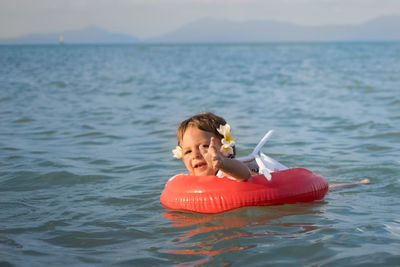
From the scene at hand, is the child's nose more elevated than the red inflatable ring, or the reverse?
the child's nose

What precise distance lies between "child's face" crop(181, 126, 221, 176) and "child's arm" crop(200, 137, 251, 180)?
0.13m

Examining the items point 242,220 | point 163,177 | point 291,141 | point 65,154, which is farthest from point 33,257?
point 291,141

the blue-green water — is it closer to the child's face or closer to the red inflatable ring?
the red inflatable ring

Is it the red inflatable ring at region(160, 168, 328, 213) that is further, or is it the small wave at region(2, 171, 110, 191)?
the small wave at region(2, 171, 110, 191)

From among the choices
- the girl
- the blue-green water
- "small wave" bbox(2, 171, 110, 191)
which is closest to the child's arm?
the girl

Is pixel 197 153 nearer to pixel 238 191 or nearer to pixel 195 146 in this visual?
pixel 195 146

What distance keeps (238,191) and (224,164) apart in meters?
0.48

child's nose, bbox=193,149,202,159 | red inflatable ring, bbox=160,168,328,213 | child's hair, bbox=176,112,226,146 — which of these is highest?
child's hair, bbox=176,112,226,146

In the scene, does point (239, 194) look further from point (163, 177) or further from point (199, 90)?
point (199, 90)

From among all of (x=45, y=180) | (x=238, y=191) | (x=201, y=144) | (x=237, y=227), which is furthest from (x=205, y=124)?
(x=45, y=180)

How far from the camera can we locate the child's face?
4137mm

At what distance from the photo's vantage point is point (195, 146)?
4133mm

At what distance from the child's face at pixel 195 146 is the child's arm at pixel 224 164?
0.41 ft

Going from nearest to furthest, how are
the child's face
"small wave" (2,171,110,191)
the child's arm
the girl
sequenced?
the child's arm, the girl, the child's face, "small wave" (2,171,110,191)
